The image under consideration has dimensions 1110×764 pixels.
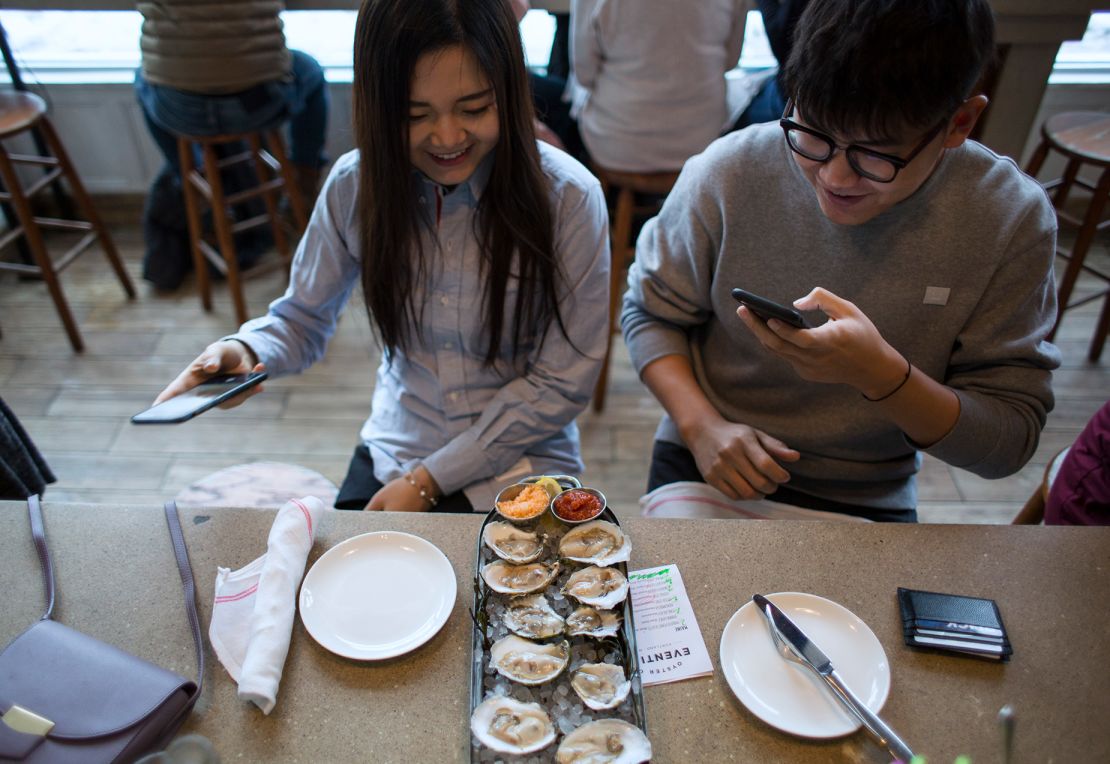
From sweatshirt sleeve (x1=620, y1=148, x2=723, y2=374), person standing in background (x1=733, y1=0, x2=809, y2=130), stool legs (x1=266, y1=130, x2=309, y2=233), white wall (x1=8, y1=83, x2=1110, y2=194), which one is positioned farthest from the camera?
white wall (x1=8, y1=83, x2=1110, y2=194)

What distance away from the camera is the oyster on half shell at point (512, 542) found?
96 cm

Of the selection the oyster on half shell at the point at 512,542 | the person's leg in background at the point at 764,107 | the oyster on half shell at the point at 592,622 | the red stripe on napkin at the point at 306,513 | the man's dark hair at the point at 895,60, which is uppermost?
the man's dark hair at the point at 895,60

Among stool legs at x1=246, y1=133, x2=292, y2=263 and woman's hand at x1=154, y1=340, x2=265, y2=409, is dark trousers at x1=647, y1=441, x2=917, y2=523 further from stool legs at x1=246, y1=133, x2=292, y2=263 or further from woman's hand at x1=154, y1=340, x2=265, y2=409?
stool legs at x1=246, y1=133, x2=292, y2=263

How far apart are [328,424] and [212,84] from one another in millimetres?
1000

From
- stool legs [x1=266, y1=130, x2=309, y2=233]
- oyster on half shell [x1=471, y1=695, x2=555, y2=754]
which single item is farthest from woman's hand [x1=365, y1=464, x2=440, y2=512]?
stool legs [x1=266, y1=130, x2=309, y2=233]

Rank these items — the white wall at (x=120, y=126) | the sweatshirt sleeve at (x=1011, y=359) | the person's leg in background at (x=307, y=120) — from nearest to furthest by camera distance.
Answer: the sweatshirt sleeve at (x=1011, y=359) → the person's leg in background at (x=307, y=120) → the white wall at (x=120, y=126)

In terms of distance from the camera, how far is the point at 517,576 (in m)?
0.95

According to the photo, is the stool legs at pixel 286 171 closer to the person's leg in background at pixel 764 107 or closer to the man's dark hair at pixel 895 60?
the person's leg in background at pixel 764 107

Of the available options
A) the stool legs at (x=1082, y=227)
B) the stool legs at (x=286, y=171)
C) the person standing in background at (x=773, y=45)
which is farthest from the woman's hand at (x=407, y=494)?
the stool legs at (x=1082, y=227)

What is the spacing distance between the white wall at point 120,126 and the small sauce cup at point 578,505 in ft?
7.97

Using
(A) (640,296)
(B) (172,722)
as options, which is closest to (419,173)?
(A) (640,296)

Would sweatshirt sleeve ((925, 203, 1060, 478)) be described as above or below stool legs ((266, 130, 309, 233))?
Answer: above

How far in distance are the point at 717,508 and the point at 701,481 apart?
0.11 metres

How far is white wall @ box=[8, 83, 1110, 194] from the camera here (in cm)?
307
